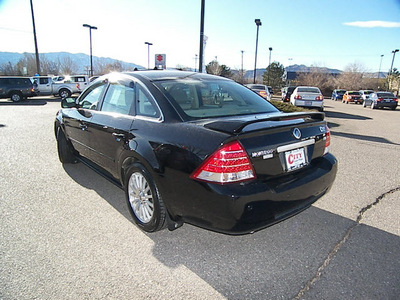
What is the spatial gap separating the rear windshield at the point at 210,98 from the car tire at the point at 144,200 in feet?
2.56

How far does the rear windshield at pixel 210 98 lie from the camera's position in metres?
2.83

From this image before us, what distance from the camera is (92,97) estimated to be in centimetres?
405

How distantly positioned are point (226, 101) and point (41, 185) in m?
3.08

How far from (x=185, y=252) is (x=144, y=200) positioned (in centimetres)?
68

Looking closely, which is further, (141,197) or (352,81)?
(352,81)

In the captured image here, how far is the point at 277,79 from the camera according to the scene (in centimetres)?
7012

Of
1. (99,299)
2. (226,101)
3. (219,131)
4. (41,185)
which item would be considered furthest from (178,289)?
(41,185)

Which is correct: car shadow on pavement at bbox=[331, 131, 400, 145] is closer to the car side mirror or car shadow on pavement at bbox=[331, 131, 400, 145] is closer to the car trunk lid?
the car trunk lid

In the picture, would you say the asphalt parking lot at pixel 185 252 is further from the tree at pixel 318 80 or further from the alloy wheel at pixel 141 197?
the tree at pixel 318 80

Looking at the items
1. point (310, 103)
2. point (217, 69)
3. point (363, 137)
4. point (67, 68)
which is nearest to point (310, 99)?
point (310, 103)

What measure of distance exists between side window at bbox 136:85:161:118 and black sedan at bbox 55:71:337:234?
1cm

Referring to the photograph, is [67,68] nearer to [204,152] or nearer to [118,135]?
[118,135]

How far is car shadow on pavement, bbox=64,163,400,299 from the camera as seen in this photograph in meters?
2.13

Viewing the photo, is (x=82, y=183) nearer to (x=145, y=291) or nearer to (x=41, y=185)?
(x=41, y=185)
